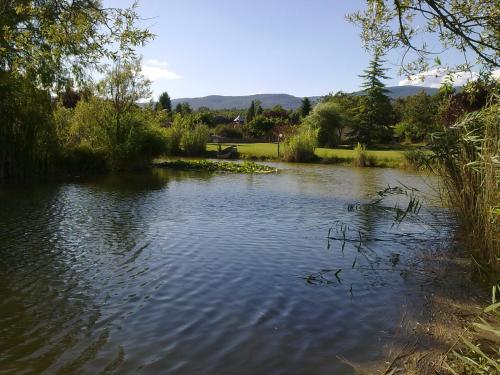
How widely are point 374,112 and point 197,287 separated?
54889 millimetres

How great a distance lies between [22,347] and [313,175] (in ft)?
79.7

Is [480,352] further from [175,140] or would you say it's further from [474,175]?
[175,140]

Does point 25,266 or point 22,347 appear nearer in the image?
point 22,347

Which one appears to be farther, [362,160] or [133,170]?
[362,160]

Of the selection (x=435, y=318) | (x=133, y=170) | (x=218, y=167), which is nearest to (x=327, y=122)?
(x=218, y=167)

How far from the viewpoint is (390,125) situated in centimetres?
6066

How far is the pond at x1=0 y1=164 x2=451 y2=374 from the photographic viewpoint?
5078 mm

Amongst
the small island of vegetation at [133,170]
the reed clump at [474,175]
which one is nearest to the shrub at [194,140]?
the small island of vegetation at [133,170]

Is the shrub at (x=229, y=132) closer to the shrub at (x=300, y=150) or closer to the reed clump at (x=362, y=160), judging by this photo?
the shrub at (x=300, y=150)

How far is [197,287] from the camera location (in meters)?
7.36

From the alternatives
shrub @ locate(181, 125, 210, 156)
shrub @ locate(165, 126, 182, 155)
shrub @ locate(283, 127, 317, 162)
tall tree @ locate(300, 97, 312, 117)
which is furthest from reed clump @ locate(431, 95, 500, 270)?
tall tree @ locate(300, 97, 312, 117)

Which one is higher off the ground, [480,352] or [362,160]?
[480,352]

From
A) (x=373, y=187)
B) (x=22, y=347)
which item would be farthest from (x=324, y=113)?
(x=22, y=347)

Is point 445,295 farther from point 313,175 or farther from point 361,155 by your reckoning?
point 361,155
